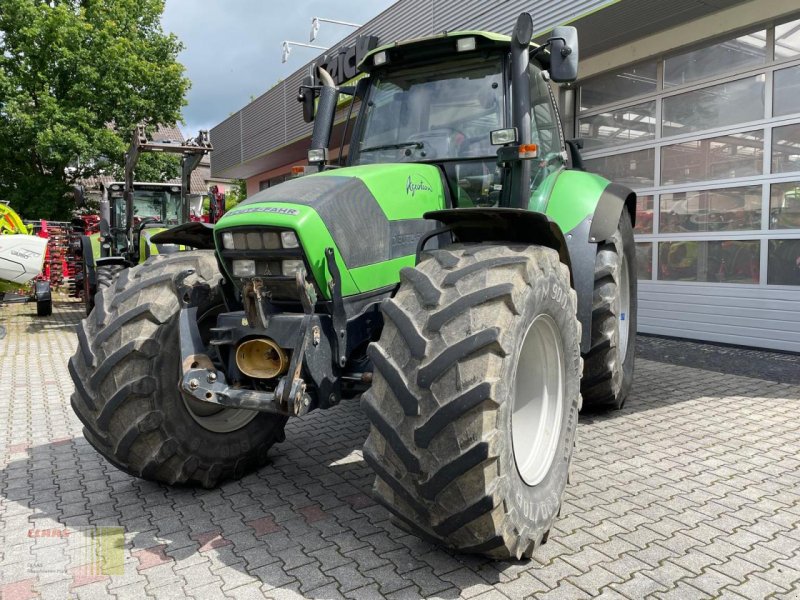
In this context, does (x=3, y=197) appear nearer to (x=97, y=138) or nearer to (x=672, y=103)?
(x=97, y=138)

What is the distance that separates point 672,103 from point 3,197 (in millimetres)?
20312

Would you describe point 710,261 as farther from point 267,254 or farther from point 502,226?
point 267,254

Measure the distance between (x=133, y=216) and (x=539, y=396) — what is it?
34.9 ft

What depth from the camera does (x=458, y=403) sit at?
2.26 meters

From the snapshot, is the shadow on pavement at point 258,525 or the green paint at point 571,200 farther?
the green paint at point 571,200

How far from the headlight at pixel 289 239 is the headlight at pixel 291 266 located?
0.27 ft

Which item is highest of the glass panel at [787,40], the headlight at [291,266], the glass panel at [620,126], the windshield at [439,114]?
the glass panel at [787,40]

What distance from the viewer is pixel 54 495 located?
11.7 feet

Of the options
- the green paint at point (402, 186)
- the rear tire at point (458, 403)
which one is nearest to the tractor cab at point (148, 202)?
the green paint at point (402, 186)

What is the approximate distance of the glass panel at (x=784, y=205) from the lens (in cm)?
691

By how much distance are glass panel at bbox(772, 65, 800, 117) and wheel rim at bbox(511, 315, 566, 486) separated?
226 inches

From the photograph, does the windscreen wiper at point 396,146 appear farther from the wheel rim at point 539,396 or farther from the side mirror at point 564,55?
the wheel rim at point 539,396

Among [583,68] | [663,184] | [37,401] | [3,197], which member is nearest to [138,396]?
[37,401]

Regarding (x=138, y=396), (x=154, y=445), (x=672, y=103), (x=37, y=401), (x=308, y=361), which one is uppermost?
(x=672, y=103)
